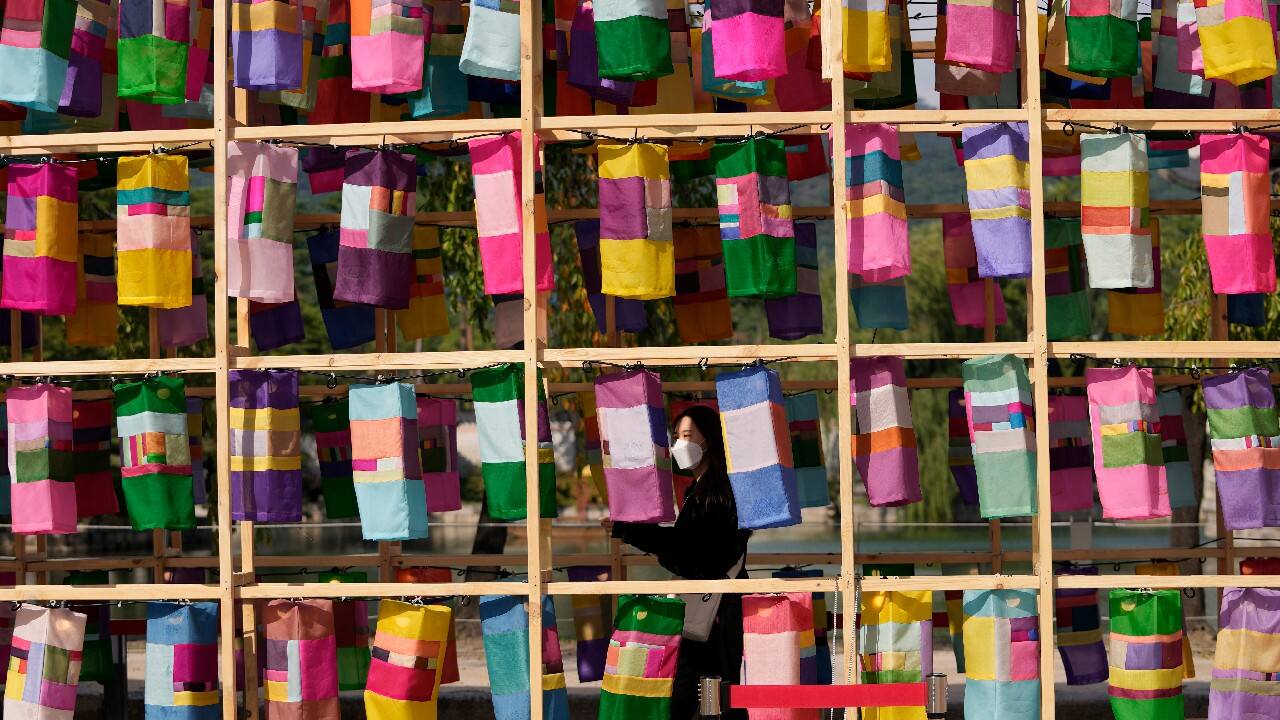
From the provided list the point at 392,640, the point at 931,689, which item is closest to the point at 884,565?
the point at 931,689

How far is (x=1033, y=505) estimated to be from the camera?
5.60 metres

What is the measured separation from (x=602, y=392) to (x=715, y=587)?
2.64 feet

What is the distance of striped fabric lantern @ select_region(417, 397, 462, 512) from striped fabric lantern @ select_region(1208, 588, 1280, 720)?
3.11 metres

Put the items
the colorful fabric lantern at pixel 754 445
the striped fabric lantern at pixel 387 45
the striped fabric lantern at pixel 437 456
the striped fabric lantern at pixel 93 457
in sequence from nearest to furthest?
the colorful fabric lantern at pixel 754 445
the striped fabric lantern at pixel 387 45
the striped fabric lantern at pixel 437 456
the striped fabric lantern at pixel 93 457

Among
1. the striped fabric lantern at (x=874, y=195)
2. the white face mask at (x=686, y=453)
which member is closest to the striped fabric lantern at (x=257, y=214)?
the white face mask at (x=686, y=453)

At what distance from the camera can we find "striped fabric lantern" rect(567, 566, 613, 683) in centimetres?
718

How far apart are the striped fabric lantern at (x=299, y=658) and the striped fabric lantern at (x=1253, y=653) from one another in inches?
127

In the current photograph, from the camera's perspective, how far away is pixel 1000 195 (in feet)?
18.4

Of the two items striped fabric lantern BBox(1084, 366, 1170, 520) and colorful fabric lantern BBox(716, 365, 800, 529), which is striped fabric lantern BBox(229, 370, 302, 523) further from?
striped fabric lantern BBox(1084, 366, 1170, 520)

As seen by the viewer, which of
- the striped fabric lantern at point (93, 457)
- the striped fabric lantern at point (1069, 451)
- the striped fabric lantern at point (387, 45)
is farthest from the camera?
the striped fabric lantern at point (93, 457)

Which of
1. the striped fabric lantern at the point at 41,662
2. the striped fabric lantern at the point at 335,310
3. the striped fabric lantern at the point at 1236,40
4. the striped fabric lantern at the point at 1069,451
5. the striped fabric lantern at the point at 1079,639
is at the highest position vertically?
the striped fabric lantern at the point at 1236,40

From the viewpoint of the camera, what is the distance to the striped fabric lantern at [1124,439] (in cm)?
566

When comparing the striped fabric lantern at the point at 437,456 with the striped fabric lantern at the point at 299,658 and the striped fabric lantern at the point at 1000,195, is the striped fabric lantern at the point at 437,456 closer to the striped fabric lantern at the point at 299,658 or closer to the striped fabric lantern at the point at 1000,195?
the striped fabric lantern at the point at 299,658

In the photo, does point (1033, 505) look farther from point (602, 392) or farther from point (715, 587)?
point (602, 392)
